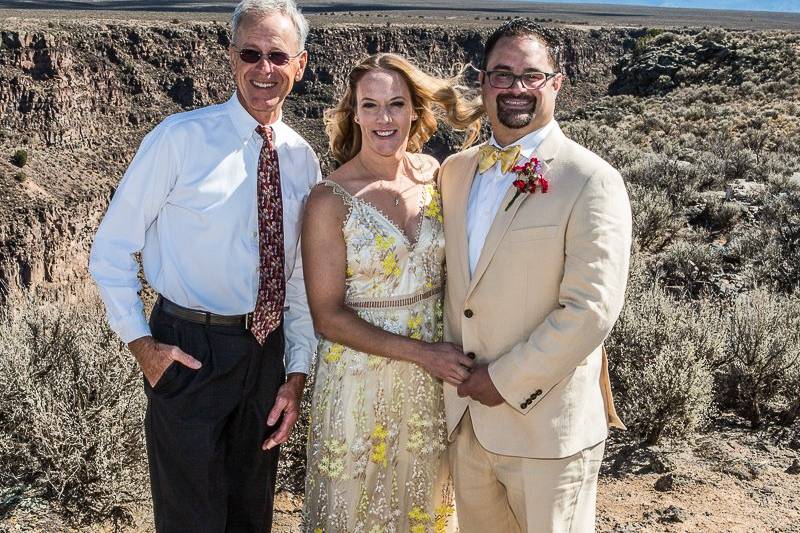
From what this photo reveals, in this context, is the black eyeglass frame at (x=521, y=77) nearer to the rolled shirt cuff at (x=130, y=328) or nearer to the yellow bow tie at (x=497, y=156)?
the yellow bow tie at (x=497, y=156)

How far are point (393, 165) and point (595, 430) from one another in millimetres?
1260

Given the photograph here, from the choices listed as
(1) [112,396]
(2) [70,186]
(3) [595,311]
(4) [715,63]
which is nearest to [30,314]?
(1) [112,396]

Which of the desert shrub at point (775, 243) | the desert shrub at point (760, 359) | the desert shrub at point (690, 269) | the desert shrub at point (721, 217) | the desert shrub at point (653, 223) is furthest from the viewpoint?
the desert shrub at point (721, 217)

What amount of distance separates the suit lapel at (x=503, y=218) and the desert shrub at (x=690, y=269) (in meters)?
5.70

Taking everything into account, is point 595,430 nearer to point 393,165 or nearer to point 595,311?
point 595,311

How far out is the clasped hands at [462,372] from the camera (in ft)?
9.02

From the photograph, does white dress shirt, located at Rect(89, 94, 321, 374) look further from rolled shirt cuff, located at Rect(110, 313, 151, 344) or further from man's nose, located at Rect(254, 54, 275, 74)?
man's nose, located at Rect(254, 54, 275, 74)

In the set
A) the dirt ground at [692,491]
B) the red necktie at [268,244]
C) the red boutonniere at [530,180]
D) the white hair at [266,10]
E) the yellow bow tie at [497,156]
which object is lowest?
the dirt ground at [692,491]

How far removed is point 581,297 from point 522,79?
2.66ft

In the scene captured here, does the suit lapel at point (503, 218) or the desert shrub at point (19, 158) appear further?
the desert shrub at point (19, 158)

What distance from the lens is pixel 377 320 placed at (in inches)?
120

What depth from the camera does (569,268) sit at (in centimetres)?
261

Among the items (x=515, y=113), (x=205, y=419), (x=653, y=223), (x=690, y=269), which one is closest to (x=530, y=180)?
(x=515, y=113)

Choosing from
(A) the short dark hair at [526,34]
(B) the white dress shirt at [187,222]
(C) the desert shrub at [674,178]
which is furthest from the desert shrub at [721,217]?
(B) the white dress shirt at [187,222]
